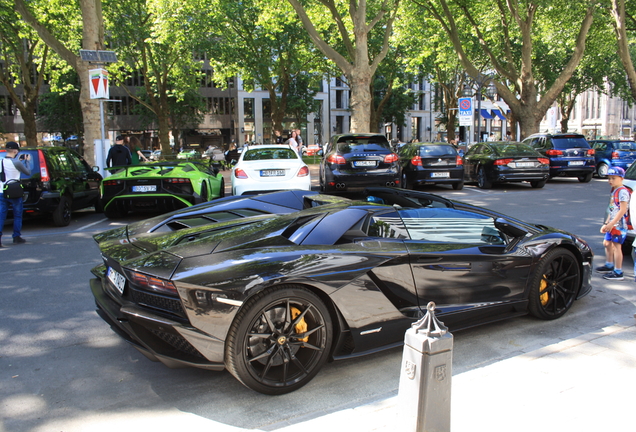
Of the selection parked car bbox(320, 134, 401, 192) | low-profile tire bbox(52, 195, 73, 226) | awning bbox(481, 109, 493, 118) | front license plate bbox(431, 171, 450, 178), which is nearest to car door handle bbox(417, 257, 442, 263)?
low-profile tire bbox(52, 195, 73, 226)

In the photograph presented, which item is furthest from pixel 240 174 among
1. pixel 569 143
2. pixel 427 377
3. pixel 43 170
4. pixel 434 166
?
pixel 569 143

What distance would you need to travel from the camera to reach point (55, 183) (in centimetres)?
983

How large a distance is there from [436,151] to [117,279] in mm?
13055

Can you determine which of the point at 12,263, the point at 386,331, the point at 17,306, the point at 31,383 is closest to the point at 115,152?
the point at 12,263

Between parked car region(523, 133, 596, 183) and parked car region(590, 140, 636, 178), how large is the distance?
2.41 meters

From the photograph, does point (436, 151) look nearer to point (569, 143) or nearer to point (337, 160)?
point (337, 160)

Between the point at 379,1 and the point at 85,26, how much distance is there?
12.8m

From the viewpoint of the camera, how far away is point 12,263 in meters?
6.98

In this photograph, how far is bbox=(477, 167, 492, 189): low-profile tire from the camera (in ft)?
52.3

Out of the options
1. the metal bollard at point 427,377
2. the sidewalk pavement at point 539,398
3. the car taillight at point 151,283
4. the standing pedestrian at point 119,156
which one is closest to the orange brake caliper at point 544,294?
the sidewalk pavement at point 539,398

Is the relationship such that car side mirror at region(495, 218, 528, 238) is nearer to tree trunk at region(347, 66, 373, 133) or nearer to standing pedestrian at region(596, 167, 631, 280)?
standing pedestrian at region(596, 167, 631, 280)

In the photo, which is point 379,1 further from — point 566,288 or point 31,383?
point 31,383

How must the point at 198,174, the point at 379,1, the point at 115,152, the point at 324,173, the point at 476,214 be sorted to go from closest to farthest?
the point at 476,214, the point at 198,174, the point at 115,152, the point at 324,173, the point at 379,1

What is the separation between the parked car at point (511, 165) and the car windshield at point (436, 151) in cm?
137
